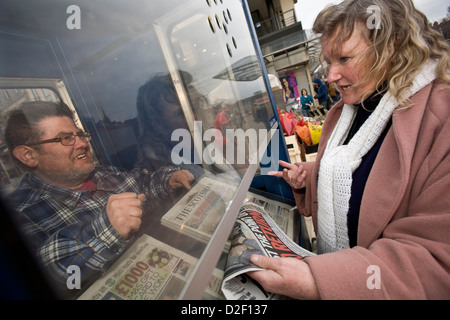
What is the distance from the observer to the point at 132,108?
0.76m

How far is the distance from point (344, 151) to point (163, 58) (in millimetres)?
966

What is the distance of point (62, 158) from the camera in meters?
0.53

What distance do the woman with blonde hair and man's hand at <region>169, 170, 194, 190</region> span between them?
484 millimetres

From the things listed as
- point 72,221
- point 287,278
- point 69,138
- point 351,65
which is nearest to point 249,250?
point 287,278

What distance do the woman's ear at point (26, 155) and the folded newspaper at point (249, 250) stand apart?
1.81ft

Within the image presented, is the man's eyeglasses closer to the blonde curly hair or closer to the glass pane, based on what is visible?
the glass pane

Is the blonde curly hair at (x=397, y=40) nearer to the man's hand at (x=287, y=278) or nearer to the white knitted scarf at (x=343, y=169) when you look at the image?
the white knitted scarf at (x=343, y=169)

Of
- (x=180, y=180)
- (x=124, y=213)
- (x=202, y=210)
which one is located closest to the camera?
(x=124, y=213)

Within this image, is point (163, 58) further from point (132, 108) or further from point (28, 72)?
point (28, 72)

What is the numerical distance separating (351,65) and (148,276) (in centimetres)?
109

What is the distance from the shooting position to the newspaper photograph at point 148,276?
1.64 ft

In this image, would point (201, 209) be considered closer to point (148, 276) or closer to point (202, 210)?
point (202, 210)
